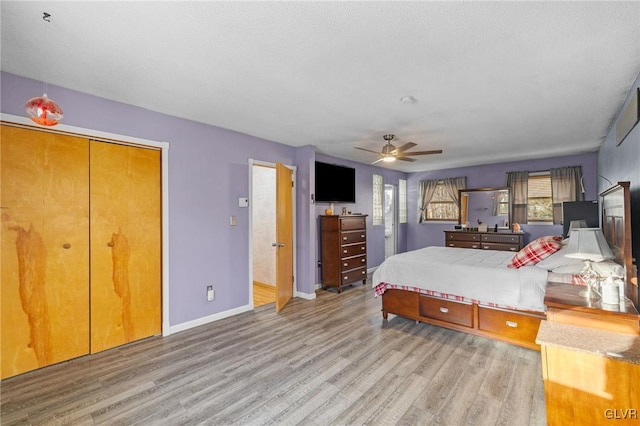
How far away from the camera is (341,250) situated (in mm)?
5105

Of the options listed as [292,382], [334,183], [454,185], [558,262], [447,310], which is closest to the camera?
[292,382]

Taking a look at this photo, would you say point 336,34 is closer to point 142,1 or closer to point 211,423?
point 142,1

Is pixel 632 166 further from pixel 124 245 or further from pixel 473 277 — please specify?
pixel 124 245

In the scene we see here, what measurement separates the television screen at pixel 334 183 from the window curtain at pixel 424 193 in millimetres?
2458

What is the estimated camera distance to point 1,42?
77.7 inches

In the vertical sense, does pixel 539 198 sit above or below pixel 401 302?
above

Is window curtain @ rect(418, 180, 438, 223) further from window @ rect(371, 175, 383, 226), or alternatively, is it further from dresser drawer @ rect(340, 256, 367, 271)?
dresser drawer @ rect(340, 256, 367, 271)

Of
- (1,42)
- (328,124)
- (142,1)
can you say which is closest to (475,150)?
(328,124)

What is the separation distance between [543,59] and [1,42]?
3754 millimetres

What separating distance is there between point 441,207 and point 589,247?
535 centimetres

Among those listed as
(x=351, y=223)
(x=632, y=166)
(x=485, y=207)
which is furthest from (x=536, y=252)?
(x=485, y=207)

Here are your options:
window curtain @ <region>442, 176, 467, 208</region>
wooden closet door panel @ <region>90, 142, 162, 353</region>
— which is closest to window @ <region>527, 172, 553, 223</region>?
window curtain @ <region>442, 176, 467, 208</region>

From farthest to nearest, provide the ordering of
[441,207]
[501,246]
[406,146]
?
[441,207], [501,246], [406,146]

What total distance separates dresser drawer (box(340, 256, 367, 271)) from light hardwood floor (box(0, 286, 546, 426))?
1703 mm
